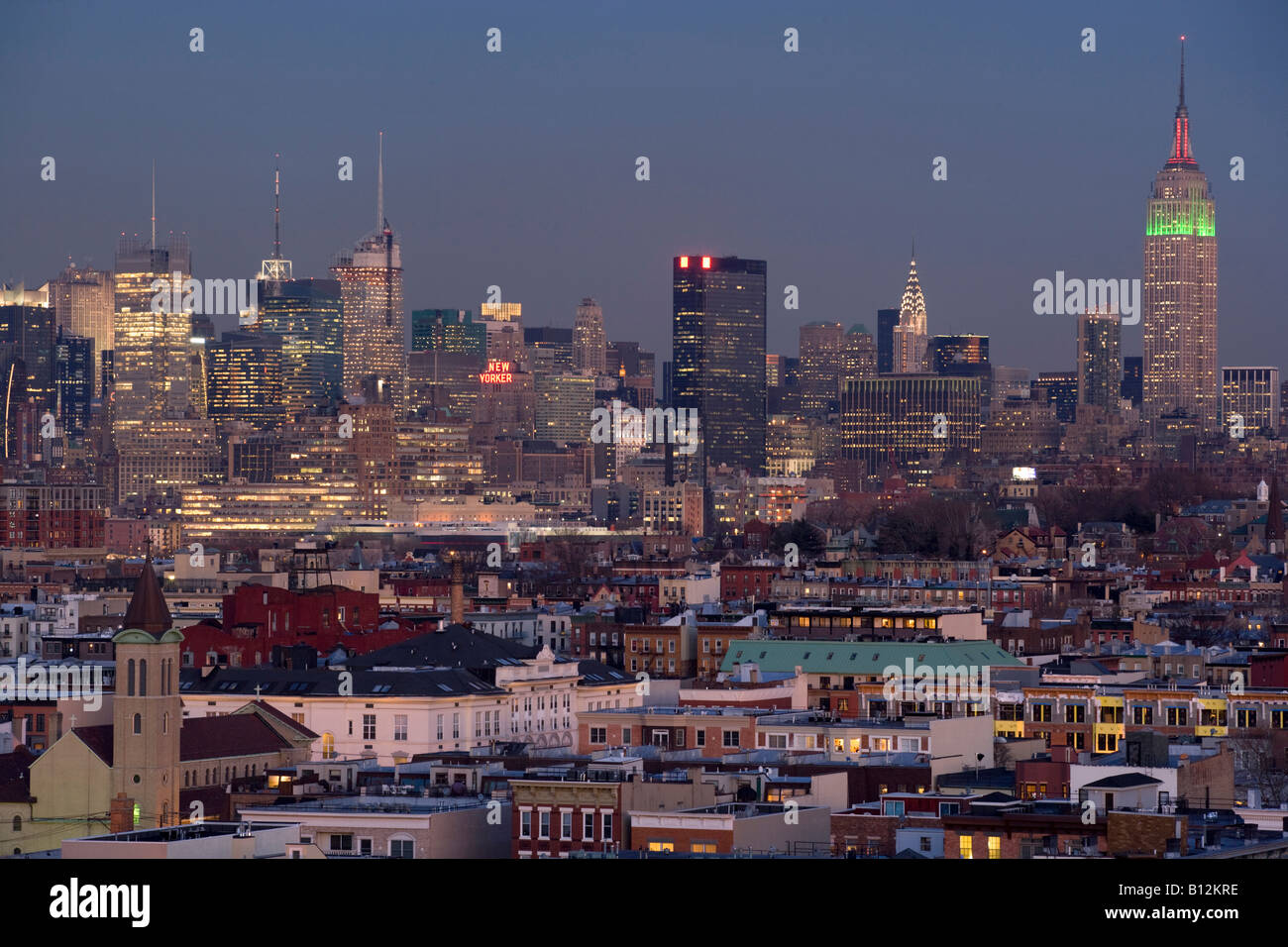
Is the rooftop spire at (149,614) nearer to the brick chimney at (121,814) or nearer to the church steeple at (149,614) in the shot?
the church steeple at (149,614)

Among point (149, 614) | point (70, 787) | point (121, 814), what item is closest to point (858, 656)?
point (149, 614)

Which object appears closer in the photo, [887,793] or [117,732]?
[887,793]

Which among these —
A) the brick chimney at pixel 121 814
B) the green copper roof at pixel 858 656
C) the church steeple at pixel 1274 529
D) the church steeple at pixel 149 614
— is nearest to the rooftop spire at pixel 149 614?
the church steeple at pixel 149 614

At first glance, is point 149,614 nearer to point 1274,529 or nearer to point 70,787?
point 70,787

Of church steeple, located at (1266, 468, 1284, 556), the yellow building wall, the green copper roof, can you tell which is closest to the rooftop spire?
the yellow building wall

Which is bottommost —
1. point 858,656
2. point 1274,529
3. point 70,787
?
point 70,787
